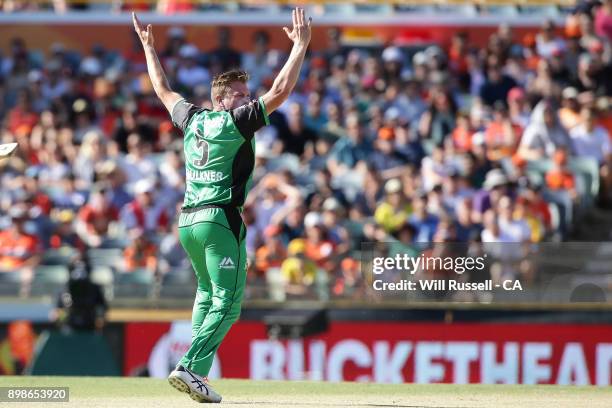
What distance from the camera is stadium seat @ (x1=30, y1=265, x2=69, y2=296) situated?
14.0 metres

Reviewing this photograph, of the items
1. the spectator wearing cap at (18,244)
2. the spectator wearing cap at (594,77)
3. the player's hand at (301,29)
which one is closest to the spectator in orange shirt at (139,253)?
the spectator wearing cap at (18,244)

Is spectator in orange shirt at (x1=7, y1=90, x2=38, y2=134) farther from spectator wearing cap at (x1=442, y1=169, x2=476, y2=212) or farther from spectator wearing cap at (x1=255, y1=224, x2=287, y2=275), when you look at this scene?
spectator wearing cap at (x1=442, y1=169, x2=476, y2=212)

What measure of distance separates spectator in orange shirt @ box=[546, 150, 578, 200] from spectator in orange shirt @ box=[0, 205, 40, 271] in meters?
5.86

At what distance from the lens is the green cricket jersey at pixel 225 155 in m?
8.12

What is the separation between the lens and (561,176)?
1522cm

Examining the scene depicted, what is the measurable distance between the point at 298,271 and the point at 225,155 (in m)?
5.72

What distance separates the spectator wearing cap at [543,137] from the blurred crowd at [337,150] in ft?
0.05

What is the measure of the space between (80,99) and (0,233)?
3.53 m

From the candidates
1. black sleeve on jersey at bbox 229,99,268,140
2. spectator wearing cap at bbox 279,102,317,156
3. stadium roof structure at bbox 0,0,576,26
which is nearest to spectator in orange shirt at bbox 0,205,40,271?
spectator wearing cap at bbox 279,102,317,156

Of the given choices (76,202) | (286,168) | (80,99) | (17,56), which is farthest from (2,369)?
(17,56)

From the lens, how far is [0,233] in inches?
623

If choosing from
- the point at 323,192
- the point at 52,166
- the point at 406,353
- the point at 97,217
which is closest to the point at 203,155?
the point at 406,353

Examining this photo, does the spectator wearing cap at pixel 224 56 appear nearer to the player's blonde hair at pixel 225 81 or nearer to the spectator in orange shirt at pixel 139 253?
the spectator in orange shirt at pixel 139 253

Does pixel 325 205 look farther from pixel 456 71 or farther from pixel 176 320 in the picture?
pixel 456 71
